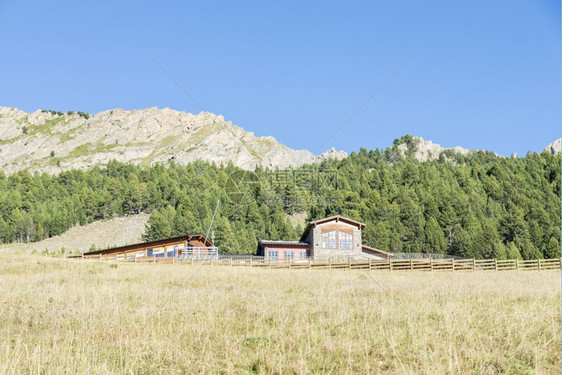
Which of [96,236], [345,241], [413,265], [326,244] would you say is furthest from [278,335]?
[96,236]

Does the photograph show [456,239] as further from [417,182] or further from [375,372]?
[375,372]

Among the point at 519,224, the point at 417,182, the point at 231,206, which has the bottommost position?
the point at 519,224

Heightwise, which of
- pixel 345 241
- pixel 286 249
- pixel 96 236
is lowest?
pixel 286 249

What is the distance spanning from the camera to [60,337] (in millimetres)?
7277

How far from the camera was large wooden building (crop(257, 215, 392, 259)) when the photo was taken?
52.4 m

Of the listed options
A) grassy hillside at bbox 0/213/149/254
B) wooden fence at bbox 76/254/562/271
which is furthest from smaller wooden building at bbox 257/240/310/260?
grassy hillside at bbox 0/213/149/254

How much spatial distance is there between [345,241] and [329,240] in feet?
7.72

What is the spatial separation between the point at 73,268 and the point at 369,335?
22399 mm

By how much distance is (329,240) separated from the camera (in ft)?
174

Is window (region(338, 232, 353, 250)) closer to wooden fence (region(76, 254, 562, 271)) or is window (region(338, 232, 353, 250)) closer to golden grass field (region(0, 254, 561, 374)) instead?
wooden fence (region(76, 254, 562, 271))

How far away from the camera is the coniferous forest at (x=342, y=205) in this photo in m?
87.3

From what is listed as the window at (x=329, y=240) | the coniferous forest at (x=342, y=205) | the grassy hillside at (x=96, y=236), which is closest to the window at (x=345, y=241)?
the window at (x=329, y=240)

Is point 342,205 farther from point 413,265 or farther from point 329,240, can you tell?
point 413,265

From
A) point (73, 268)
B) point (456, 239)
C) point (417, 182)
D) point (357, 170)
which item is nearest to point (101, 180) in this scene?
point (357, 170)
